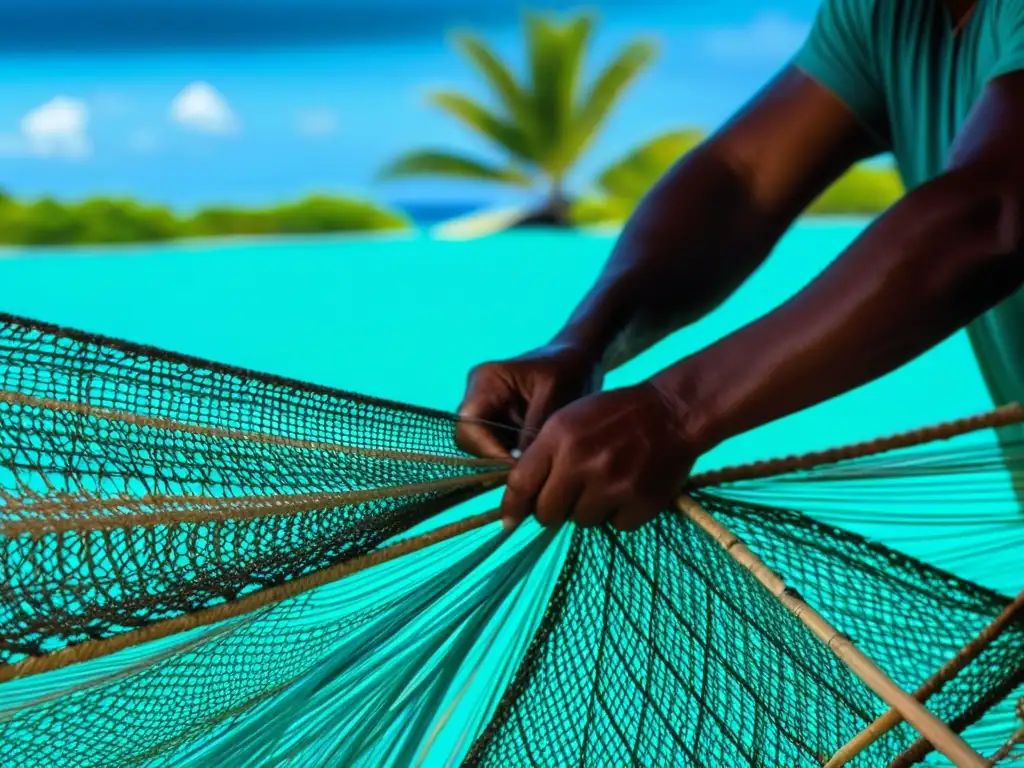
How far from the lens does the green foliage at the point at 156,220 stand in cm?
641

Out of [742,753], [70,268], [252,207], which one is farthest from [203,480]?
[252,207]

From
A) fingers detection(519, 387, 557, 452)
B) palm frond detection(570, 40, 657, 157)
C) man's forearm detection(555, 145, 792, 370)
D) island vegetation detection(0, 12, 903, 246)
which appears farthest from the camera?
palm frond detection(570, 40, 657, 157)

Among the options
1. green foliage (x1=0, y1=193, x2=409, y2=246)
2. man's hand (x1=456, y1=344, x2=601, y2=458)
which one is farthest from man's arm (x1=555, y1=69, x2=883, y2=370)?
green foliage (x1=0, y1=193, x2=409, y2=246)

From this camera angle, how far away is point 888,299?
0.60m

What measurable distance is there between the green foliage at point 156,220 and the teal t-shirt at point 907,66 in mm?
6126

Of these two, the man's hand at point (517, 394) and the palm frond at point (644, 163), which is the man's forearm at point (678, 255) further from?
the palm frond at point (644, 163)

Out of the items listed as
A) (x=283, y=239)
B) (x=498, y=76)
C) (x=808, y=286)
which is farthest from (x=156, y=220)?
(x=808, y=286)

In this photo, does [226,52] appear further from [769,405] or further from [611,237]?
[769,405]

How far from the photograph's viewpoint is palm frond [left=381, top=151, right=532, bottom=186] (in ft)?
24.9

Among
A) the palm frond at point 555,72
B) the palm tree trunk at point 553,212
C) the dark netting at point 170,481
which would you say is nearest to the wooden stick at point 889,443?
the dark netting at point 170,481

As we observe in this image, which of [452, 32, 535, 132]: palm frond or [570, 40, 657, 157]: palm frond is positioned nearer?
[452, 32, 535, 132]: palm frond

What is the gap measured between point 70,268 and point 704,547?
5.37 metres

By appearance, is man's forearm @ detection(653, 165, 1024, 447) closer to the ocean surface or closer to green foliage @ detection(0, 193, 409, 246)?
the ocean surface

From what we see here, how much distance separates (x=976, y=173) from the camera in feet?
1.98
